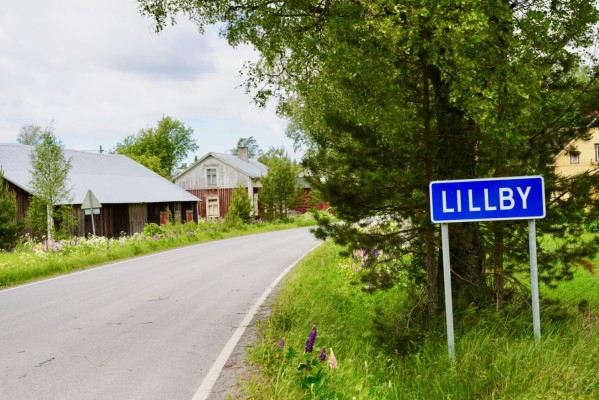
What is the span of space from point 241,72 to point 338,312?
4419 mm

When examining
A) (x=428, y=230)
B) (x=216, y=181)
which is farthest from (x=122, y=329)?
(x=216, y=181)

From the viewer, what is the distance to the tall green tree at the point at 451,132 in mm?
5418

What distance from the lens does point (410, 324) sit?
640 centimetres

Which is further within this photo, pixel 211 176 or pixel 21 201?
pixel 211 176

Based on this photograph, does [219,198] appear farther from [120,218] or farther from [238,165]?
[120,218]

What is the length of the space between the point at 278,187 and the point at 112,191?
13.1 metres

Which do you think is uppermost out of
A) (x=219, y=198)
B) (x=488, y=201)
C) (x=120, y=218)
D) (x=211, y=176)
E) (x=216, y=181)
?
(x=211, y=176)

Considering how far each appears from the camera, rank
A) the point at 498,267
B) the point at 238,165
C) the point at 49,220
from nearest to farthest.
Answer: the point at 498,267 → the point at 49,220 → the point at 238,165

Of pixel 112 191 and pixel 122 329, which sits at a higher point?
pixel 112 191

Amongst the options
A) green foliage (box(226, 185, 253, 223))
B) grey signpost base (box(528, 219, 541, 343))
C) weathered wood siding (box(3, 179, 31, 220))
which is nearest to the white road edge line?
grey signpost base (box(528, 219, 541, 343))

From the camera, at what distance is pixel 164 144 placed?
77.1m

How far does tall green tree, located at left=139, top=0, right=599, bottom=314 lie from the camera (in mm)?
5418

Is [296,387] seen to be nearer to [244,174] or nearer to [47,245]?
[47,245]

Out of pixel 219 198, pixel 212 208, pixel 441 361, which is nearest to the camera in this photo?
pixel 441 361
